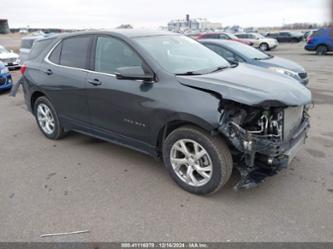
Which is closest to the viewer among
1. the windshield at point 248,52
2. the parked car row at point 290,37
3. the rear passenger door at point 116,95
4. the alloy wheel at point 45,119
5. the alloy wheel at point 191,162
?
the alloy wheel at point 191,162

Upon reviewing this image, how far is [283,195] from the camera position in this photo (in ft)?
10.3

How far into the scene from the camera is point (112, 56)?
3.71 m

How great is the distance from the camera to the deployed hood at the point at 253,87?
2.73 m

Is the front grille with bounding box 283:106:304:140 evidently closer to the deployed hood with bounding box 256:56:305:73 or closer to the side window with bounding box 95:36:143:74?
the side window with bounding box 95:36:143:74

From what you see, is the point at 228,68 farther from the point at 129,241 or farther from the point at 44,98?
the point at 44,98

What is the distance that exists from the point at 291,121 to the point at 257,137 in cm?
57

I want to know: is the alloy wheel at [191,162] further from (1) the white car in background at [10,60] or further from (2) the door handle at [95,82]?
(1) the white car in background at [10,60]

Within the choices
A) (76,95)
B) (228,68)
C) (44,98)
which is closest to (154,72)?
(228,68)

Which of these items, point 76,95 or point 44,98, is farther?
point 44,98

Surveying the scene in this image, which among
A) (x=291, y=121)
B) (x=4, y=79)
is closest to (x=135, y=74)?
(x=291, y=121)

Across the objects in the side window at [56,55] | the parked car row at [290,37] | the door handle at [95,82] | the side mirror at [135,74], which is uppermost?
the side window at [56,55]

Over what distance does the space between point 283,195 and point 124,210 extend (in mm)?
1699

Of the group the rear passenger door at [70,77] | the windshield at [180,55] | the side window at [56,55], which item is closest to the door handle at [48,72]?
the rear passenger door at [70,77]

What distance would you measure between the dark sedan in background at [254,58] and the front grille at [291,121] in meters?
3.89
